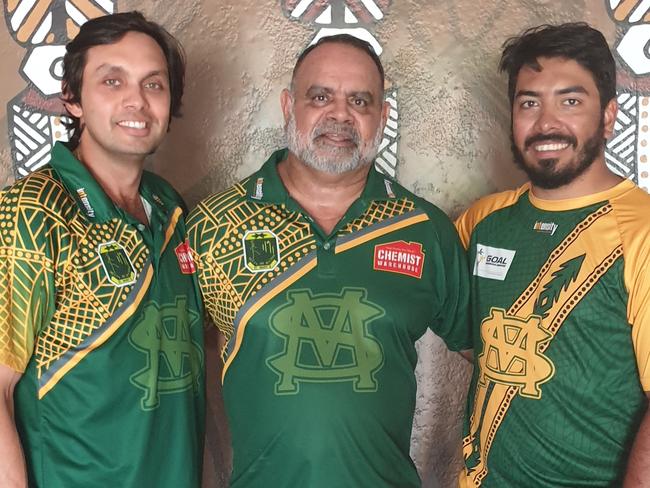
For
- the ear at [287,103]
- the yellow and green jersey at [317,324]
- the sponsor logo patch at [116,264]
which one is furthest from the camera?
the ear at [287,103]

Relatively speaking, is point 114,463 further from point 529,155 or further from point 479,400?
point 529,155

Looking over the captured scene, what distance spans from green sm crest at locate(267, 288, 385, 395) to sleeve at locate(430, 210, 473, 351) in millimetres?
253

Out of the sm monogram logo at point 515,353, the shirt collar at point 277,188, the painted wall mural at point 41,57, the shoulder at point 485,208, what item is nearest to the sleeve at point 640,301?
the sm monogram logo at point 515,353

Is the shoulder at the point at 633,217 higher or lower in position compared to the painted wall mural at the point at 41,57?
lower

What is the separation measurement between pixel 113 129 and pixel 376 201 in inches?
28.2

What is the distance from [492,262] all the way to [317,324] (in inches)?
20.5

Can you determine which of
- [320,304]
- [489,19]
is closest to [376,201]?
[320,304]

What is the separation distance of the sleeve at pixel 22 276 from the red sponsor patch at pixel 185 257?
0.39 m

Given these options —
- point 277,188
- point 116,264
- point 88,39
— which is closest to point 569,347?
point 277,188

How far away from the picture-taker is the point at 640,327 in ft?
5.40

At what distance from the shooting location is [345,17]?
266 cm

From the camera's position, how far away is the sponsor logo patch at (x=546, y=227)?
6.04ft

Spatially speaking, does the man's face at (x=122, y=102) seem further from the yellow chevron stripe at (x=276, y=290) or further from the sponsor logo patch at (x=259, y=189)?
the yellow chevron stripe at (x=276, y=290)

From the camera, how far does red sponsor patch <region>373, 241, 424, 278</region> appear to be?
1882 millimetres
